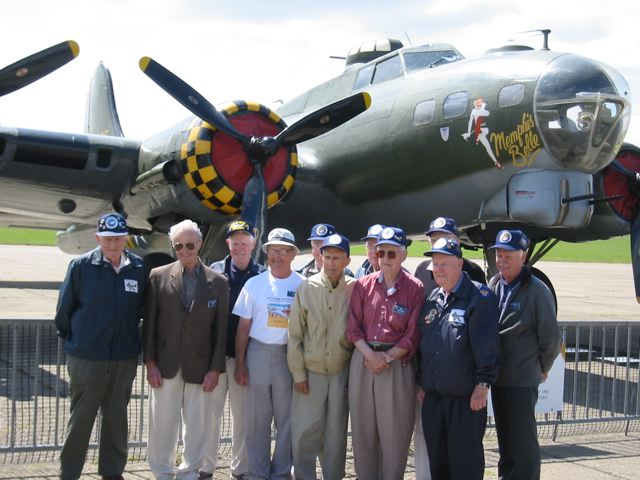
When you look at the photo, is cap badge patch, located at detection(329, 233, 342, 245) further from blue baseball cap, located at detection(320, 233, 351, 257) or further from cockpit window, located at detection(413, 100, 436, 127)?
cockpit window, located at detection(413, 100, 436, 127)

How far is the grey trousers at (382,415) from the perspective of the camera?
510cm

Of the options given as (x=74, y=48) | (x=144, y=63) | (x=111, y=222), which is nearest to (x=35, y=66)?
(x=74, y=48)

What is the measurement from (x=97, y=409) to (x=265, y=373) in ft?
3.68

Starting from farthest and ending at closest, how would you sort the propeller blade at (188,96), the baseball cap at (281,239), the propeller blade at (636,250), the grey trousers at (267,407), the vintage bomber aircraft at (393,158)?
the propeller blade at (636,250), the propeller blade at (188,96), the vintage bomber aircraft at (393,158), the baseball cap at (281,239), the grey trousers at (267,407)

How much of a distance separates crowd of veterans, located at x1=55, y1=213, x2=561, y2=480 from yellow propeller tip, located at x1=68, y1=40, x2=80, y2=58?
5168mm

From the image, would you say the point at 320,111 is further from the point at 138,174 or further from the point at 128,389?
the point at 128,389

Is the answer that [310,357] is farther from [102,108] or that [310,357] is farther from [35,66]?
[102,108]

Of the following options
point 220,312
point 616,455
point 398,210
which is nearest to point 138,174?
point 398,210

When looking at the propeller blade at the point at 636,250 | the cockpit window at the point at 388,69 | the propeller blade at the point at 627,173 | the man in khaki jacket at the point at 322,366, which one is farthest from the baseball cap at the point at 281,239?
the propeller blade at the point at 627,173

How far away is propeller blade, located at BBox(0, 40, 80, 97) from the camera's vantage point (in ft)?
30.4

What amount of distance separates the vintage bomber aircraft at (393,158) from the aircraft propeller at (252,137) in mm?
19

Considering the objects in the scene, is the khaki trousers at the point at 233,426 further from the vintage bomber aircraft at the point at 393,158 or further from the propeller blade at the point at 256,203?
the vintage bomber aircraft at the point at 393,158

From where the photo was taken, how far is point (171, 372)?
529 cm

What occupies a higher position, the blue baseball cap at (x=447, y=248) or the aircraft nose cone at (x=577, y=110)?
the aircraft nose cone at (x=577, y=110)
